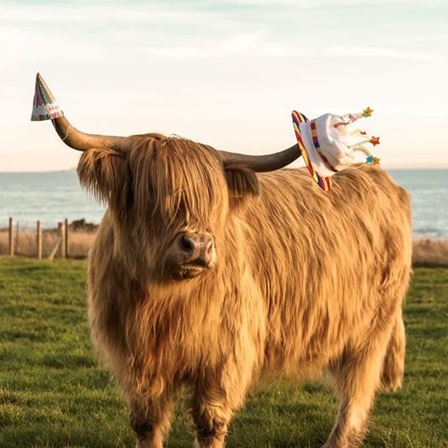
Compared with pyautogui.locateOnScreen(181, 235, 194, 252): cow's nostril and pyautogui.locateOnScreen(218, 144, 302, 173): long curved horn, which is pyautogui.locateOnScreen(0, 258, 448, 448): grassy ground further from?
pyautogui.locateOnScreen(181, 235, 194, 252): cow's nostril

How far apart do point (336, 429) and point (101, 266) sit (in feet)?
7.33

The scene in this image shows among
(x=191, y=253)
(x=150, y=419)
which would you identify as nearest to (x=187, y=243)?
(x=191, y=253)

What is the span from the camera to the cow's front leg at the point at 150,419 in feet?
16.4

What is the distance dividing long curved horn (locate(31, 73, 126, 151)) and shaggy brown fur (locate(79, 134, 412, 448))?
0.27 feet

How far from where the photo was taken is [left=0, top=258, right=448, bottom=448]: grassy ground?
587 cm

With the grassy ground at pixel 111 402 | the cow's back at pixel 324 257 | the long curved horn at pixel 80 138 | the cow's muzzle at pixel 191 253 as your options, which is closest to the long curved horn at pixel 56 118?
the long curved horn at pixel 80 138

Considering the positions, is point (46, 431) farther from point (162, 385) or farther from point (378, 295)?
point (378, 295)

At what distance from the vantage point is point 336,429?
19.7ft

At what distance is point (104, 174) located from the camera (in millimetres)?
4418

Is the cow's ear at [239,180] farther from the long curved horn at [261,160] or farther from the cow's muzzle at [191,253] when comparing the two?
the cow's muzzle at [191,253]

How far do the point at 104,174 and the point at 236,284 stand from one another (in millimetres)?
1011

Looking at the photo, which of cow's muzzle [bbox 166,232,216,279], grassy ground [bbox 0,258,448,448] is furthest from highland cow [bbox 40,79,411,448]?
grassy ground [bbox 0,258,448,448]

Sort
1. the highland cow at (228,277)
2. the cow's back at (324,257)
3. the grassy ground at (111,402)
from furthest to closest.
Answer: the grassy ground at (111,402)
the cow's back at (324,257)
the highland cow at (228,277)

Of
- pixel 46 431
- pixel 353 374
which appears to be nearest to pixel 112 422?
pixel 46 431
